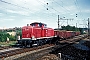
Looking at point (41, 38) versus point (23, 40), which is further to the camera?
point (41, 38)

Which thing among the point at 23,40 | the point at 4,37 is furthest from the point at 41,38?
the point at 4,37

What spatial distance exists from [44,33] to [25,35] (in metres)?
4.27

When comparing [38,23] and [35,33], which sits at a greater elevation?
[38,23]

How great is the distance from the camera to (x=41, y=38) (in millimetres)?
24906

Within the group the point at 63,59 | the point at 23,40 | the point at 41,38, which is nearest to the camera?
the point at 63,59

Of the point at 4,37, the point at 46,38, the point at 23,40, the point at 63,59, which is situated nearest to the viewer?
the point at 63,59

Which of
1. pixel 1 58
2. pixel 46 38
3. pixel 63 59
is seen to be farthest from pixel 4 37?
pixel 63 59

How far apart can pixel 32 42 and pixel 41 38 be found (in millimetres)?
2750

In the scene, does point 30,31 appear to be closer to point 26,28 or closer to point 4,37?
point 26,28

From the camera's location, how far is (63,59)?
13.3 meters

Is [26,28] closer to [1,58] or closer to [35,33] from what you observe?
[35,33]

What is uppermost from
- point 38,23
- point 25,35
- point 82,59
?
point 38,23

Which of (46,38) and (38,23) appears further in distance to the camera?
(46,38)

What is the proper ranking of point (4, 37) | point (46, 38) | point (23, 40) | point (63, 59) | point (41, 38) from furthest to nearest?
point (4, 37)
point (46, 38)
point (41, 38)
point (23, 40)
point (63, 59)
